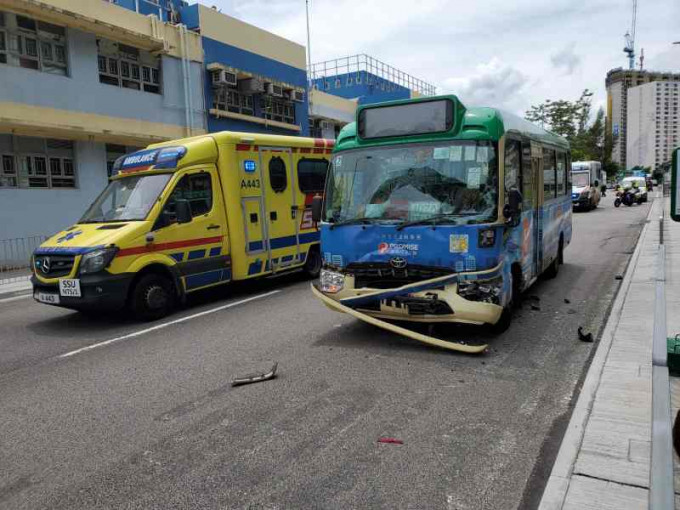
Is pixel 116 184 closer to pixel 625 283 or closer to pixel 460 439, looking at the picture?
pixel 460 439

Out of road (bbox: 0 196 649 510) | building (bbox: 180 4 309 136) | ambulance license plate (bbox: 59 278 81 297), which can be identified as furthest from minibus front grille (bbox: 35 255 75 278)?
building (bbox: 180 4 309 136)

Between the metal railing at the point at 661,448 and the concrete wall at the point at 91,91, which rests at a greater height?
the concrete wall at the point at 91,91

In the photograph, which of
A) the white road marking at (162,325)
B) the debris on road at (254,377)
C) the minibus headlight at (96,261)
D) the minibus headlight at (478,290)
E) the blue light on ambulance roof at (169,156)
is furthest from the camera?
the blue light on ambulance roof at (169,156)

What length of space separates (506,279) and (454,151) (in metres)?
1.54

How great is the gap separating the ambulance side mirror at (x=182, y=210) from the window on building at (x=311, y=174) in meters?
3.18

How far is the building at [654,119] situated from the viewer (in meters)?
58.1

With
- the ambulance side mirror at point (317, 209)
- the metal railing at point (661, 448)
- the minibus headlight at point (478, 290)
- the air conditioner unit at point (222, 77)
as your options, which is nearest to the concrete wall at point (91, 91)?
the air conditioner unit at point (222, 77)

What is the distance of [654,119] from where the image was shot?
61.9 metres

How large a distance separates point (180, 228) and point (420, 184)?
4069mm

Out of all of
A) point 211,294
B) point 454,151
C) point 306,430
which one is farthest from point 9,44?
point 306,430

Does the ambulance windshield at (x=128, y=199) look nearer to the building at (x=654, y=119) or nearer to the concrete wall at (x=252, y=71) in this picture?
the concrete wall at (x=252, y=71)

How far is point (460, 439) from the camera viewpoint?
12.6 feet

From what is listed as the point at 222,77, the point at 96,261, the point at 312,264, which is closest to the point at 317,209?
the point at 96,261

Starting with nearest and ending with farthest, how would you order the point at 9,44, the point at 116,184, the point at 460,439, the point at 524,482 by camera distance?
1. the point at 524,482
2. the point at 460,439
3. the point at 116,184
4. the point at 9,44
